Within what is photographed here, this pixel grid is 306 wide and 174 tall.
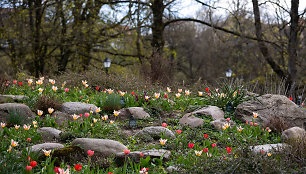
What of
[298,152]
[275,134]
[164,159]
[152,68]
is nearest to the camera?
[298,152]

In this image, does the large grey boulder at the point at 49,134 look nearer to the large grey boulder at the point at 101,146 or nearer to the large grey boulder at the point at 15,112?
the large grey boulder at the point at 15,112

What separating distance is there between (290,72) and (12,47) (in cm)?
1115

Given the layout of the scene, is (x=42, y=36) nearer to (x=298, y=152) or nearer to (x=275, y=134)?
(x=275, y=134)

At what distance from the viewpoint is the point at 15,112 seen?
4730mm

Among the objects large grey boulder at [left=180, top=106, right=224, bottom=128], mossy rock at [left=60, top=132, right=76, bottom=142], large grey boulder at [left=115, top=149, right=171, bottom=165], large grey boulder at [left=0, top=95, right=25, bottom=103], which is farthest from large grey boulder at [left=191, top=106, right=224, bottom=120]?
large grey boulder at [left=0, top=95, right=25, bottom=103]

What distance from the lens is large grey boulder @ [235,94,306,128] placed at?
534cm

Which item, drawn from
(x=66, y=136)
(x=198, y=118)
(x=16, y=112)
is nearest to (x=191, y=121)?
(x=198, y=118)

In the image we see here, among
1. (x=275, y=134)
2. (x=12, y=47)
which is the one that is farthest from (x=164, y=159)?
(x=12, y=47)

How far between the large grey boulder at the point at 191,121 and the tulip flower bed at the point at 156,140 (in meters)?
0.09

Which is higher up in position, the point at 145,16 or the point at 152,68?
the point at 145,16

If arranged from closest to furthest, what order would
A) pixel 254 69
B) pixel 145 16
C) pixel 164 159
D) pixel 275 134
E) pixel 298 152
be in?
pixel 298 152 → pixel 164 159 → pixel 275 134 → pixel 145 16 → pixel 254 69

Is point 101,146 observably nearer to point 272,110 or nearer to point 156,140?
point 156,140

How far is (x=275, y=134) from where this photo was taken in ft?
16.4

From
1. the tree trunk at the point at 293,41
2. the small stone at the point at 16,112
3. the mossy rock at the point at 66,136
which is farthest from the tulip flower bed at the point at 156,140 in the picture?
the tree trunk at the point at 293,41
